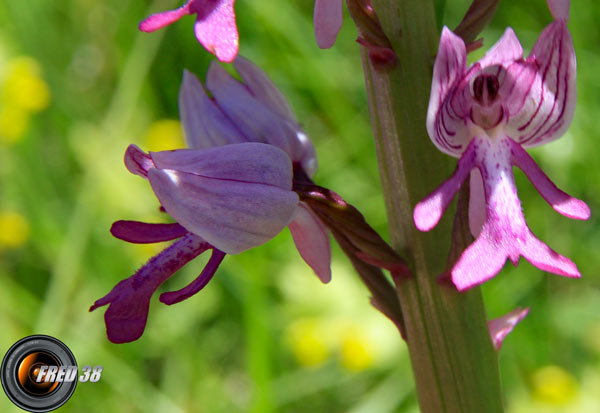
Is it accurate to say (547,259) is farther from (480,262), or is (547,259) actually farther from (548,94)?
(548,94)

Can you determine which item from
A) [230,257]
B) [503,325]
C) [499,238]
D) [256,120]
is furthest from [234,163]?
[230,257]

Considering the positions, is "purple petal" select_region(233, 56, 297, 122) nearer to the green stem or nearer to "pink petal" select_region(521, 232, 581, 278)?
the green stem

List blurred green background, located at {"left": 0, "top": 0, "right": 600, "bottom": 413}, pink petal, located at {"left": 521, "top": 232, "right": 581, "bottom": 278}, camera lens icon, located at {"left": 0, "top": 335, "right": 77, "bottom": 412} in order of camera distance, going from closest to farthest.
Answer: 1. pink petal, located at {"left": 521, "top": 232, "right": 581, "bottom": 278}
2. camera lens icon, located at {"left": 0, "top": 335, "right": 77, "bottom": 412}
3. blurred green background, located at {"left": 0, "top": 0, "right": 600, "bottom": 413}

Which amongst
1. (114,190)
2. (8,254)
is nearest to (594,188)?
(114,190)

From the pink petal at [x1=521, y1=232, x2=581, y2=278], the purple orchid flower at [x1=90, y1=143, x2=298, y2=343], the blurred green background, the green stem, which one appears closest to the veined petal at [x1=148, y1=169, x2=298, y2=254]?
the purple orchid flower at [x1=90, y1=143, x2=298, y2=343]

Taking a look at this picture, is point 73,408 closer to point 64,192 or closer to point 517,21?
point 64,192

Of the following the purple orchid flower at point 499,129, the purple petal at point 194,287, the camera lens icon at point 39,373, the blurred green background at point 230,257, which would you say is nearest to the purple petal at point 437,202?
the purple orchid flower at point 499,129
